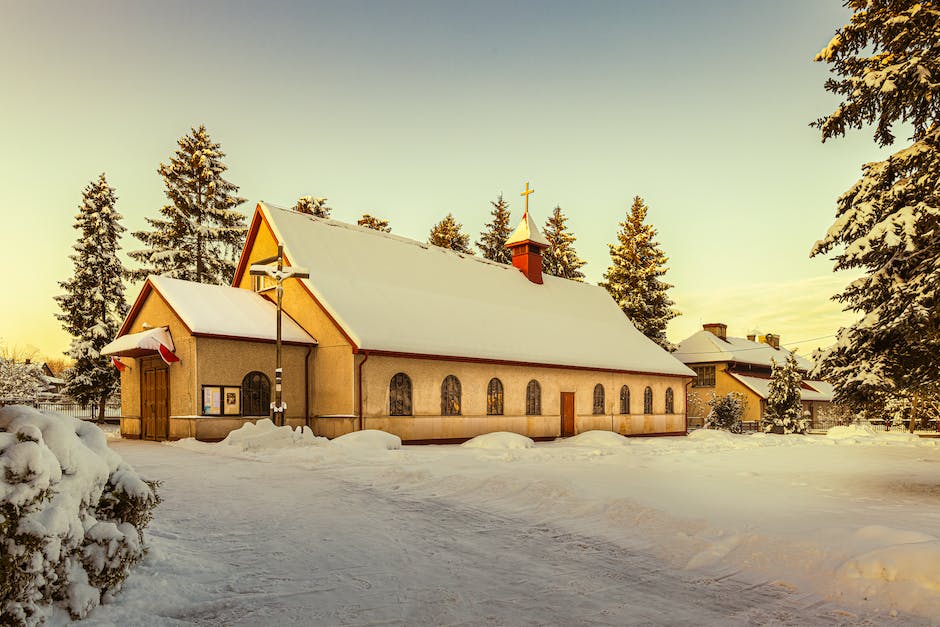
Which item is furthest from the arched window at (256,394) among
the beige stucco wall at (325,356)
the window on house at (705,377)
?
the window on house at (705,377)

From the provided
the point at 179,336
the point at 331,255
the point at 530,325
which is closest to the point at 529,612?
the point at 179,336

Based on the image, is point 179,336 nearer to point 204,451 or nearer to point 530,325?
point 204,451

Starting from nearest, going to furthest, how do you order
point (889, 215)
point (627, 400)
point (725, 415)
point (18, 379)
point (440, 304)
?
point (889, 215)
point (440, 304)
point (18, 379)
point (627, 400)
point (725, 415)

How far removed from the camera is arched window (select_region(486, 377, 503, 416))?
82.8ft

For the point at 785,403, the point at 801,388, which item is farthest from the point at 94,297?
the point at 801,388

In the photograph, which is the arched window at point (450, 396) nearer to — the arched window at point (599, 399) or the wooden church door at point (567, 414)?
the wooden church door at point (567, 414)

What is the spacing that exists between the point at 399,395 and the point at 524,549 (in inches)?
597

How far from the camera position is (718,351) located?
5181 centimetres

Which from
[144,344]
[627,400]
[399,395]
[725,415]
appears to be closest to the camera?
[144,344]

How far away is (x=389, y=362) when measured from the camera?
72.5ft

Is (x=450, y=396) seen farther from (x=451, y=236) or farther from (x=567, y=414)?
(x=451, y=236)

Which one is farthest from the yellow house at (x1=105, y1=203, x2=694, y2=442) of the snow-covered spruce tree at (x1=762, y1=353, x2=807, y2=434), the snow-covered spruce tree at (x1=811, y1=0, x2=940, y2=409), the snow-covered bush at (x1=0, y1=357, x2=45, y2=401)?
the snow-covered spruce tree at (x1=762, y1=353, x2=807, y2=434)

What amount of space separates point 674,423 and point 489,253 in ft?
76.7

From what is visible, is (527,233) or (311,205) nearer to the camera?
(527,233)
